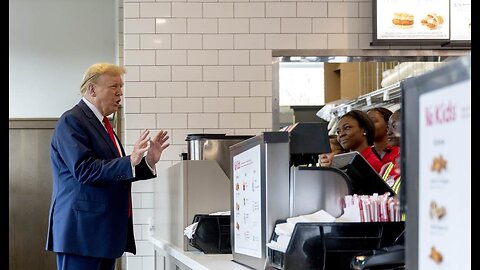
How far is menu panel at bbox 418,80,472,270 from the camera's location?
90 cm

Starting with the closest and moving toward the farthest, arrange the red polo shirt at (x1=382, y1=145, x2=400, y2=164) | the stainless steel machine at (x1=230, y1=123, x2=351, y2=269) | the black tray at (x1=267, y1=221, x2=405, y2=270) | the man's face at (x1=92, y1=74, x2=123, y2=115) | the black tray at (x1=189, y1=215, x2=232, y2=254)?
the black tray at (x1=267, y1=221, x2=405, y2=270) < the stainless steel machine at (x1=230, y1=123, x2=351, y2=269) < the black tray at (x1=189, y1=215, x2=232, y2=254) < the man's face at (x1=92, y1=74, x2=123, y2=115) < the red polo shirt at (x1=382, y1=145, x2=400, y2=164)

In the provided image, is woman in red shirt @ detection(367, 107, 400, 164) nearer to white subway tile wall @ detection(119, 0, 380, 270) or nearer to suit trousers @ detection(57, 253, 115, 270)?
white subway tile wall @ detection(119, 0, 380, 270)

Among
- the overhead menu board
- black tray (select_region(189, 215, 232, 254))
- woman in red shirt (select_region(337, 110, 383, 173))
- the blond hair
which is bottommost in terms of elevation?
black tray (select_region(189, 215, 232, 254))

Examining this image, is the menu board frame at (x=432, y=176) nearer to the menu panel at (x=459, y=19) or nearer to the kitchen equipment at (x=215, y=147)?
the kitchen equipment at (x=215, y=147)

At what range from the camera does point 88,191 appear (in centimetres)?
400

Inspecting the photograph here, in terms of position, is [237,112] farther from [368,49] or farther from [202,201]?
[202,201]

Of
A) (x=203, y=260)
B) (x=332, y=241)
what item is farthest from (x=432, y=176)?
(x=203, y=260)

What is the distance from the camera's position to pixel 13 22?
30.7 feet

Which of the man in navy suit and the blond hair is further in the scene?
the blond hair

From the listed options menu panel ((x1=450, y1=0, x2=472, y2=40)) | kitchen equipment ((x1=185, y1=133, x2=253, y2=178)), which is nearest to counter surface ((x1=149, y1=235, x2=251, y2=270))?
kitchen equipment ((x1=185, y1=133, x2=253, y2=178))

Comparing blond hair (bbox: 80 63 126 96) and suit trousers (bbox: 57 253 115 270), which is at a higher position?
blond hair (bbox: 80 63 126 96)

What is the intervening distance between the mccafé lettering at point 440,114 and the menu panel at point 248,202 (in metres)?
1.70

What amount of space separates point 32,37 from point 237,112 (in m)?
4.08

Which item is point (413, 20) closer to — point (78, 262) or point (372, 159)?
point (372, 159)
